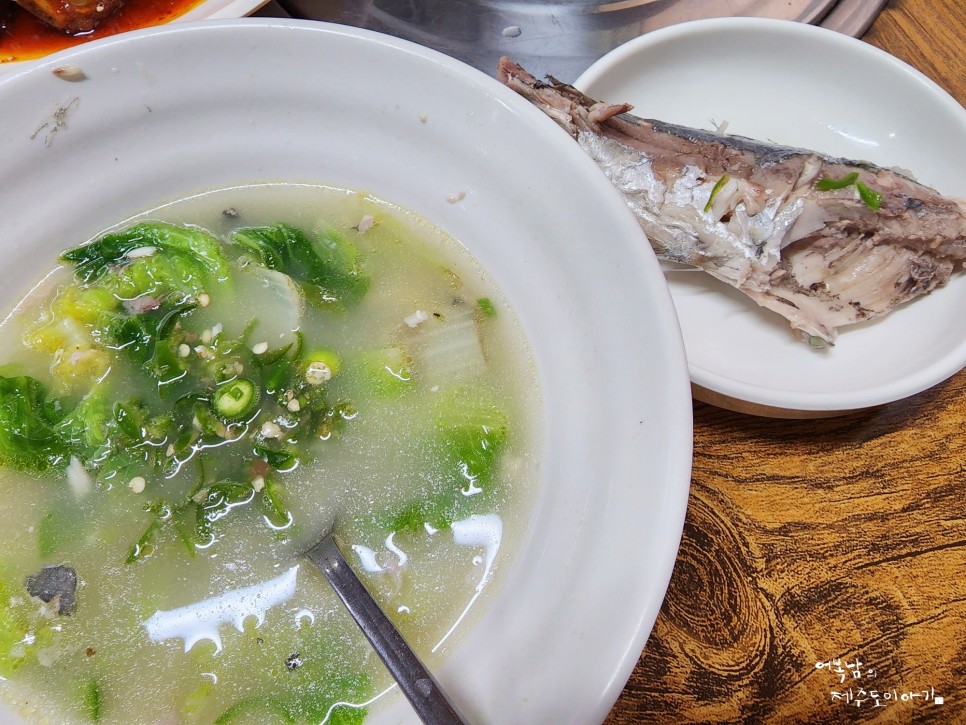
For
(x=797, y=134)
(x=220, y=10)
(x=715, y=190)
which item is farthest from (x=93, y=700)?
(x=797, y=134)

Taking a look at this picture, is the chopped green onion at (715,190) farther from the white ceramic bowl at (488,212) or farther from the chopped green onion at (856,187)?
the white ceramic bowl at (488,212)

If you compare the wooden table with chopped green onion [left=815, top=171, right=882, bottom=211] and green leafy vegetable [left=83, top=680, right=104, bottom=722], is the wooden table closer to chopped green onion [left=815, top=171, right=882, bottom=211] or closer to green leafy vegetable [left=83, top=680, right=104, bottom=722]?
chopped green onion [left=815, top=171, right=882, bottom=211]

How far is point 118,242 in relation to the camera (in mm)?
1328

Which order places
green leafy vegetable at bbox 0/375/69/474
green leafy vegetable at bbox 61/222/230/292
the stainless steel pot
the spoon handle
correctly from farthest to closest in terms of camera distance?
the stainless steel pot → green leafy vegetable at bbox 61/222/230/292 → green leafy vegetable at bbox 0/375/69/474 → the spoon handle

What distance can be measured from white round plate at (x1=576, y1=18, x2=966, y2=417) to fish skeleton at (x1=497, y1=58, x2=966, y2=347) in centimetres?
10

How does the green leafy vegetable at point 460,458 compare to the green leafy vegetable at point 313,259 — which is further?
the green leafy vegetable at point 313,259

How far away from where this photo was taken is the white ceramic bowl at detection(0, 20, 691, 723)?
93cm

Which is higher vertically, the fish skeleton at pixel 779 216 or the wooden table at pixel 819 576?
the fish skeleton at pixel 779 216

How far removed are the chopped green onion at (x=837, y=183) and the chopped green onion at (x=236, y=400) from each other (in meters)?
1.45

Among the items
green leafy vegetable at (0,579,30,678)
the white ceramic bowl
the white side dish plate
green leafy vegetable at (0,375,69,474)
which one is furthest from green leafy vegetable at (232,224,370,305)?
green leafy vegetable at (0,579,30,678)

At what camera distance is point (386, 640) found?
1.02m

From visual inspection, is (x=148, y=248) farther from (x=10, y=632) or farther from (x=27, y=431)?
(x=10, y=632)

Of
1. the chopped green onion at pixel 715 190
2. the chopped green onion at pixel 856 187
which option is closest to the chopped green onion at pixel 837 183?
the chopped green onion at pixel 856 187

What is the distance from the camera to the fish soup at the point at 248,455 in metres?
1.12
